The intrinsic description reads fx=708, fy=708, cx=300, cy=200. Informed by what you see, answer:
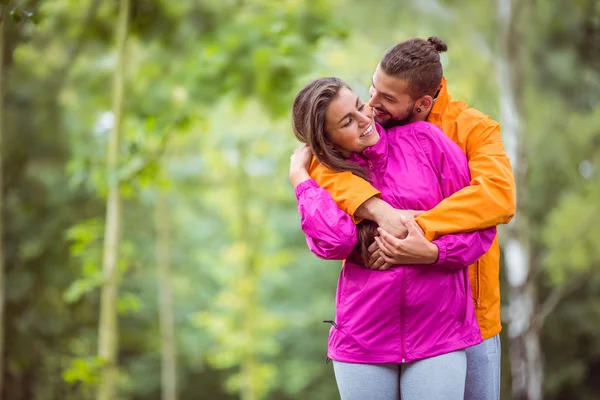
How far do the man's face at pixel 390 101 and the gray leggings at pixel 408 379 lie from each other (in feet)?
2.16

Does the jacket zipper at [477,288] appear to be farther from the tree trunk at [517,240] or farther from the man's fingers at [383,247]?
the tree trunk at [517,240]

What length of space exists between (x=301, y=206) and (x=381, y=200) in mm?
207

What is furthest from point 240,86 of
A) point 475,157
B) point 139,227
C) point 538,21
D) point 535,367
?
point 139,227

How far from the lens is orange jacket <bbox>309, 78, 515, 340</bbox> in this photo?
1.77 metres

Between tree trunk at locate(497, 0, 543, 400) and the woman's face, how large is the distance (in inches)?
236

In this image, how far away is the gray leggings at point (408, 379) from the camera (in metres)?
1.73

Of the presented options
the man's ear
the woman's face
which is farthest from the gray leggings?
the man's ear

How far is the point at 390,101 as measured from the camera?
1943 mm

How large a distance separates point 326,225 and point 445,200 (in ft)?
1.02

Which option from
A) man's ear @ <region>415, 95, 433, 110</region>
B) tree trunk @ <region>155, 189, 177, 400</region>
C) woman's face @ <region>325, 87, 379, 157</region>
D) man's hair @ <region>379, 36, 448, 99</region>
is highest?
man's hair @ <region>379, 36, 448, 99</region>

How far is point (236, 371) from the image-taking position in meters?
14.8

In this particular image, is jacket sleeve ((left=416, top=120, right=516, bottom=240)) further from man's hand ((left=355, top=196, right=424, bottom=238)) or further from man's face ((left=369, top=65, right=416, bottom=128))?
man's face ((left=369, top=65, right=416, bottom=128))

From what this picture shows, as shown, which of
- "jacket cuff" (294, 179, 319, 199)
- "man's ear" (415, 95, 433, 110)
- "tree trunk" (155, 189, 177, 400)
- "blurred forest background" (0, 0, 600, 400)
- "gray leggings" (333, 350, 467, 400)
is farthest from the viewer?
"tree trunk" (155, 189, 177, 400)

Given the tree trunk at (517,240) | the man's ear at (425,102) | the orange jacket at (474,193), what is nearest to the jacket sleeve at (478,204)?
the orange jacket at (474,193)
